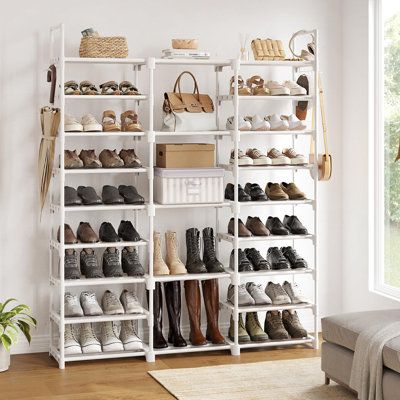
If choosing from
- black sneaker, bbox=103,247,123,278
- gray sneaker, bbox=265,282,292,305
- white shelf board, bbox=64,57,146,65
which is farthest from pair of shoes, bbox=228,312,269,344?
white shelf board, bbox=64,57,146,65

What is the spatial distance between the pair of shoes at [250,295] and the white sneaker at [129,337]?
0.67m

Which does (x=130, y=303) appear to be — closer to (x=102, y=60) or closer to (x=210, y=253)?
(x=210, y=253)

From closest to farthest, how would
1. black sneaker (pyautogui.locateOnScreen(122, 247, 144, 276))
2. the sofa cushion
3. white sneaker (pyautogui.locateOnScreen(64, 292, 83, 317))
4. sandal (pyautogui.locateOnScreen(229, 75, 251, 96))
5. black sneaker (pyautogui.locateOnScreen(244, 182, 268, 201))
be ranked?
the sofa cushion, white sneaker (pyautogui.locateOnScreen(64, 292, 83, 317)), black sneaker (pyautogui.locateOnScreen(122, 247, 144, 276)), sandal (pyautogui.locateOnScreen(229, 75, 251, 96)), black sneaker (pyautogui.locateOnScreen(244, 182, 268, 201))

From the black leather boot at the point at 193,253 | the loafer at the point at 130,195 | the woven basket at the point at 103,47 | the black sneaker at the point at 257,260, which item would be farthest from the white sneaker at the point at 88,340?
the woven basket at the point at 103,47

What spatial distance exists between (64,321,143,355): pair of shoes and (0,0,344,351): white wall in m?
0.31

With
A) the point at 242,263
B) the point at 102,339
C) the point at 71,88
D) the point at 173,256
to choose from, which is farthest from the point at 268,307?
the point at 71,88

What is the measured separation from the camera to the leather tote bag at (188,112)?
5672mm

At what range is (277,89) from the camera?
5.80 m

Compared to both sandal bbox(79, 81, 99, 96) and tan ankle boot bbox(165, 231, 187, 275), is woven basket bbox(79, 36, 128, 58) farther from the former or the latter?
tan ankle boot bbox(165, 231, 187, 275)

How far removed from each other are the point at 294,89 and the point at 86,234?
163cm

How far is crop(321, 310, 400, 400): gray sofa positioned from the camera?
4.40 metres

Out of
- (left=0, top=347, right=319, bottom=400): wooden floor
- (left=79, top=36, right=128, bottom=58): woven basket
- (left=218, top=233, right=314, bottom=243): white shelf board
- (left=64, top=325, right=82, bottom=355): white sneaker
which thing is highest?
(left=79, top=36, right=128, bottom=58): woven basket

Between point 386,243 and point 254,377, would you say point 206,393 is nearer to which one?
point 254,377

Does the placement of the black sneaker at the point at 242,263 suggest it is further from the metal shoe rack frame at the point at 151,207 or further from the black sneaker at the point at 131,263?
the black sneaker at the point at 131,263
